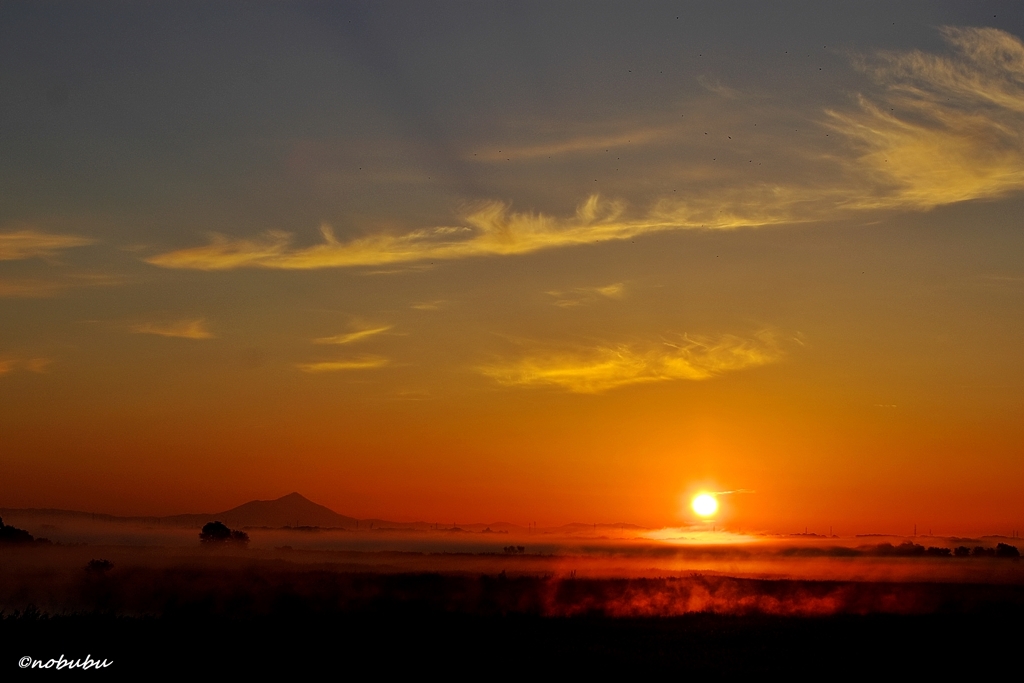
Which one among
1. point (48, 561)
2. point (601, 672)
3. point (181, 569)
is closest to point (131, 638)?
point (601, 672)

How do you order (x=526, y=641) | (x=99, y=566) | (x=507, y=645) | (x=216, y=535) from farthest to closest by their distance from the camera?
(x=216, y=535) → (x=99, y=566) → (x=526, y=641) → (x=507, y=645)

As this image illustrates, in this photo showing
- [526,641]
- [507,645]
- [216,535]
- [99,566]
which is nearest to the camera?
[507,645]

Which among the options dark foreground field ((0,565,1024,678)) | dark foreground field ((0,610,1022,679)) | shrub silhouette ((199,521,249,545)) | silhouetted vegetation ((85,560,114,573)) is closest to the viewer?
dark foreground field ((0,610,1022,679))

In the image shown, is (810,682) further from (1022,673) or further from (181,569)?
(181,569)

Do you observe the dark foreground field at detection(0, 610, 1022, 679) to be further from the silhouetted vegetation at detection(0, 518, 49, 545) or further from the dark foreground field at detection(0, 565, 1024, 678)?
the silhouetted vegetation at detection(0, 518, 49, 545)

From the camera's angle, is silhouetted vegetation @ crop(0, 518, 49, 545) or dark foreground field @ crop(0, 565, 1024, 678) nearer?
dark foreground field @ crop(0, 565, 1024, 678)

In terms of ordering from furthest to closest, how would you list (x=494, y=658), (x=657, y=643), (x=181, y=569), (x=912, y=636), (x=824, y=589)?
(x=181, y=569), (x=824, y=589), (x=912, y=636), (x=657, y=643), (x=494, y=658)

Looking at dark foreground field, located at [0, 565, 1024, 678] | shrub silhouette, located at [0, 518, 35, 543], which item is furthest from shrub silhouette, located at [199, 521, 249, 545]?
dark foreground field, located at [0, 565, 1024, 678]

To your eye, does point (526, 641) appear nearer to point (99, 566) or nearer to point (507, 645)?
point (507, 645)

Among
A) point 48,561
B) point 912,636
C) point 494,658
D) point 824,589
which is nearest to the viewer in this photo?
point 494,658

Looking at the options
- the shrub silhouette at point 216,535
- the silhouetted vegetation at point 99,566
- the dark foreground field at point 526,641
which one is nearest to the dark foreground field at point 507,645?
the dark foreground field at point 526,641

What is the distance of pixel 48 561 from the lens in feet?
404

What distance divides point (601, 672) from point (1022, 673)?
501 inches

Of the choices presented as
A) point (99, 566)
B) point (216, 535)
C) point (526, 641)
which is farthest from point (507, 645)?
point (216, 535)
